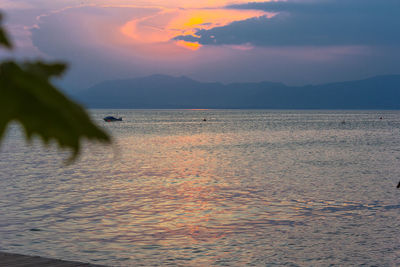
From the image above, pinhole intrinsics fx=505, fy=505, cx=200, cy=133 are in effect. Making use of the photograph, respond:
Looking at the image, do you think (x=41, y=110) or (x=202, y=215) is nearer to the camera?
(x=41, y=110)

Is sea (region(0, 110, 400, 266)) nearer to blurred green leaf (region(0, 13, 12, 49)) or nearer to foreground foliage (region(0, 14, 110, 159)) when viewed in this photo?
foreground foliage (region(0, 14, 110, 159))

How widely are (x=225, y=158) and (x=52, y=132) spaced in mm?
64099

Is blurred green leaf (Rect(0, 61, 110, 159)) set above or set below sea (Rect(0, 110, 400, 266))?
above

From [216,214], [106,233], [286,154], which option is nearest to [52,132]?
[106,233]

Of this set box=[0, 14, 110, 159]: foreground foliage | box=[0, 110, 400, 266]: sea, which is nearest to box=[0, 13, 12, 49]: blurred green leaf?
box=[0, 14, 110, 159]: foreground foliage

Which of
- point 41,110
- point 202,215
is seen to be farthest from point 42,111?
point 202,215

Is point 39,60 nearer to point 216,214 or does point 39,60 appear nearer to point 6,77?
point 6,77

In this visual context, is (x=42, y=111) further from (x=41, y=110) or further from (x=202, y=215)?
(x=202, y=215)

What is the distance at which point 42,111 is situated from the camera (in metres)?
1.50

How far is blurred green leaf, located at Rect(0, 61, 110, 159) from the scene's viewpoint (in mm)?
1479

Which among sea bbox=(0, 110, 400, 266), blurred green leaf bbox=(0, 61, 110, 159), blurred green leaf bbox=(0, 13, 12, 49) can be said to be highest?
blurred green leaf bbox=(0, 13, 12, 49)

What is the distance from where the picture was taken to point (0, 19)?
5.04 ft

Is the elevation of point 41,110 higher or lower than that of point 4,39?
lower

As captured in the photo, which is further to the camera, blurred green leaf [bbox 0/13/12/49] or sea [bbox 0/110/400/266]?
sea [bbox 0/110/400/266]
